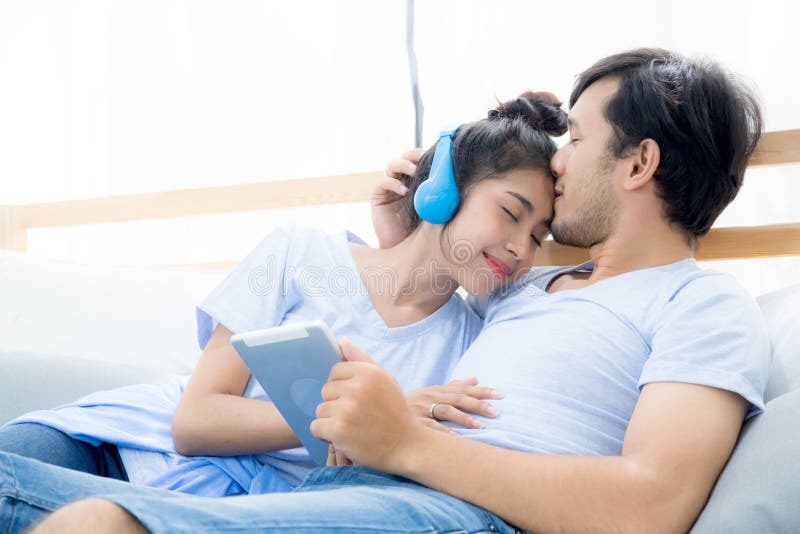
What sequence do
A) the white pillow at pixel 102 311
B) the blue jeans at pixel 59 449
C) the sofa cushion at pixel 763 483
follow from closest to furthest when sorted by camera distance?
1. the sofa cushion at pixel 763 483
2. the blue jeans at pixel 59 449
3. the white pillow at pixel 102 311

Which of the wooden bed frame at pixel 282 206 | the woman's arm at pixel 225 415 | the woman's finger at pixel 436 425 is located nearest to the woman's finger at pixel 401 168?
the wooden bed frame at pixel 282 206

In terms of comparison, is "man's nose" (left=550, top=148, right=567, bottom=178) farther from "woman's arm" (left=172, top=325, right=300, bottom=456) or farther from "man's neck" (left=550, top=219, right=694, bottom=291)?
"woman's arm" (left=172, top=325, right=300, bottom=456)

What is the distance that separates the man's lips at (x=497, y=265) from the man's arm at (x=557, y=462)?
401 millimetres

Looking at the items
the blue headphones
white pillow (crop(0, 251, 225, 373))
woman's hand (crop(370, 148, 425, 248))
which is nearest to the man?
the blue headphones

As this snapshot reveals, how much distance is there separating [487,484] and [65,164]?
2034 mm

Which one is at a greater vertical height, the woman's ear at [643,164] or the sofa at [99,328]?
the woman's ear at [643,164]

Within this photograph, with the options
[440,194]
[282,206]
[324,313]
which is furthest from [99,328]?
[440,194]

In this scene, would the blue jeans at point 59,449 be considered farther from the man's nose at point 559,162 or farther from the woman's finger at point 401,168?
the man's nose at point 559,162

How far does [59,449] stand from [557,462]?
2.26 ft

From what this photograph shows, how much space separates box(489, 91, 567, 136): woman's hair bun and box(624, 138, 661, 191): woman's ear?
190 mm

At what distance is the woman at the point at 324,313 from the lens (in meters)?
1.10

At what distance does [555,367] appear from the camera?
3.26 ft

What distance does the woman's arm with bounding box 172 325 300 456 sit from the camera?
3.54 feet

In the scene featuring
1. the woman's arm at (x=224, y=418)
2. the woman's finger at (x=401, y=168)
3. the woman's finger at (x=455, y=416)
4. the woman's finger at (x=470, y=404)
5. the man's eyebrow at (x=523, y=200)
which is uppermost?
the woman's finger at (x=401, y=168)
